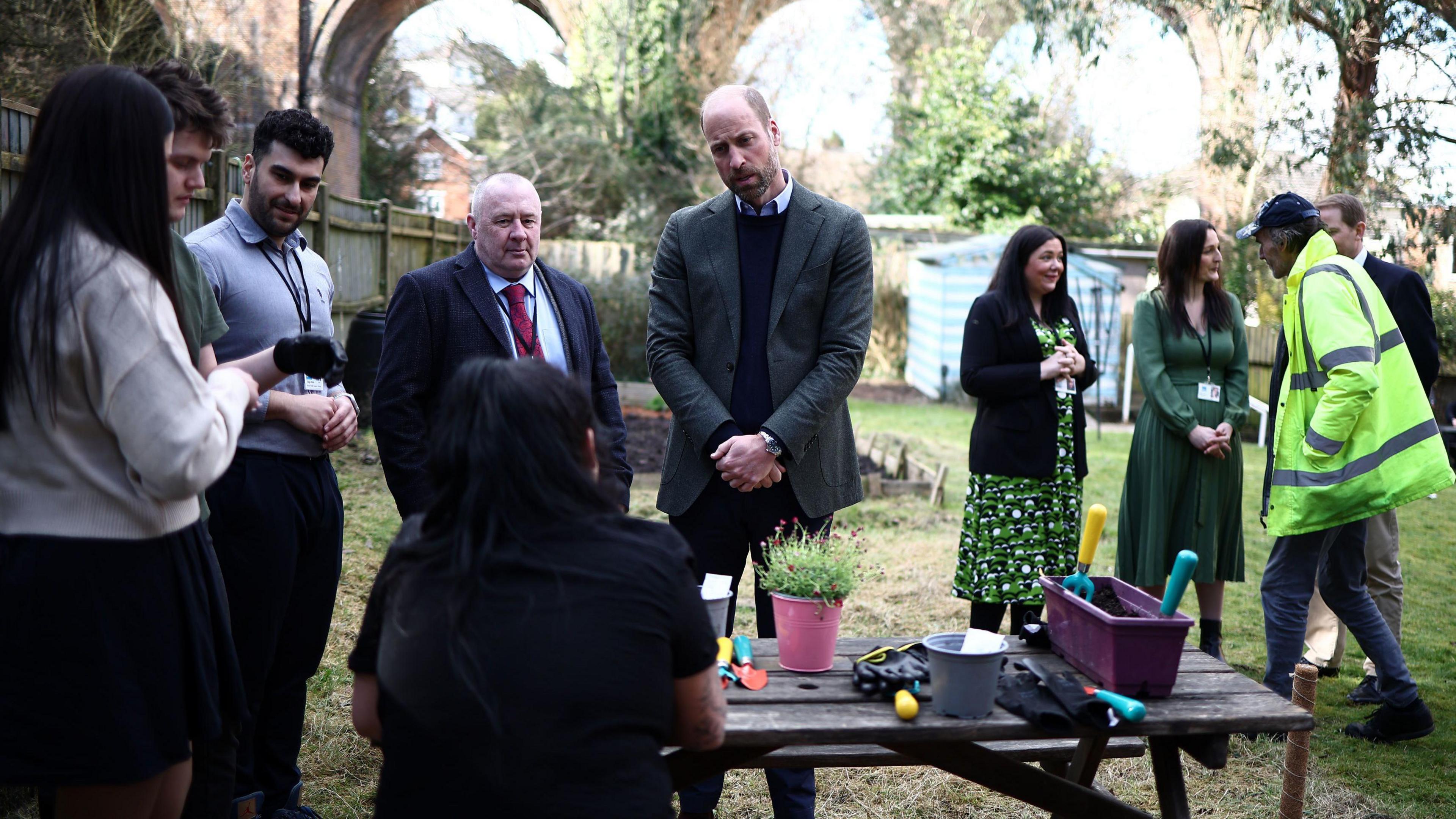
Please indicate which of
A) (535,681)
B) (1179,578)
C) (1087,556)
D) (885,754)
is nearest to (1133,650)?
(1179,578)

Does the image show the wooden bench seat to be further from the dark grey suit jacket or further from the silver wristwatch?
the silver wristwatch

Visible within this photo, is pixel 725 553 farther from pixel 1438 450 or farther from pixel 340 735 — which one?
pixel 1438 450

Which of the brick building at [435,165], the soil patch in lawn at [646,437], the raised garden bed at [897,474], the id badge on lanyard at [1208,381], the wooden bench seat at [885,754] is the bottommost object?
the soil patch in lawn at [646,437]

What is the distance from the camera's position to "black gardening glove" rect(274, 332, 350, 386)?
2156 millimetres

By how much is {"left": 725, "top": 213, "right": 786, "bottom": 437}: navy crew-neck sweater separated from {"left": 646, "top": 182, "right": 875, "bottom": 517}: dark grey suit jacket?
2 centimetres

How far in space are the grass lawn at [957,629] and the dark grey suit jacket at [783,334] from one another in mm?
1068

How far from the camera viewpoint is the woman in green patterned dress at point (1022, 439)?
4043 millimetres

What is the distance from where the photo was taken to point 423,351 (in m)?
3.00

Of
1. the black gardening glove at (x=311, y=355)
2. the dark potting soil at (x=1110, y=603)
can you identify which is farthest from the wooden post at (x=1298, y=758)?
the black gardening glove at (x=311, y=355)

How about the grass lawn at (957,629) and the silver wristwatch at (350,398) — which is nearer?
the silver wristwatch at (350,398)

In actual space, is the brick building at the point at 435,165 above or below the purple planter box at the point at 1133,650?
above

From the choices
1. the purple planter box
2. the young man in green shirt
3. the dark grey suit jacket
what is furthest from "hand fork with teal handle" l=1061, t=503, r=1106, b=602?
the young man in green shirt

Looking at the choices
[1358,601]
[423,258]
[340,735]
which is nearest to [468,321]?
[340,735]

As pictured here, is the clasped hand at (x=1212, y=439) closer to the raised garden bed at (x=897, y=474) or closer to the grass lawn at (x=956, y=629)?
the grass lawn at (x=956, y=629)
